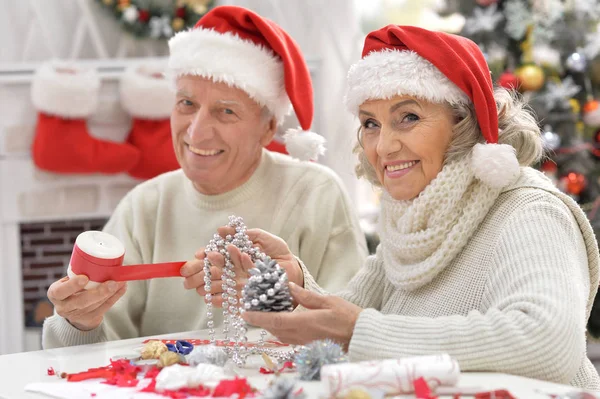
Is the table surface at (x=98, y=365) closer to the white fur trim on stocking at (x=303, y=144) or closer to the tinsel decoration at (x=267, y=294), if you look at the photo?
the tinsel decoration at (x=267, y=294)

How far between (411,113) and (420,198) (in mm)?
163

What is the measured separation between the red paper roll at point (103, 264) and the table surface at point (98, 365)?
0.14 meters

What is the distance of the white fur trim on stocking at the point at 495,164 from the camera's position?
1.46 m

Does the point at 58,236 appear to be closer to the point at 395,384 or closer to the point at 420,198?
the point at 420,198

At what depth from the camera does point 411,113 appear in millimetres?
1557

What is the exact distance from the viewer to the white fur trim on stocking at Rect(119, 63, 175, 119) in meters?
3.37

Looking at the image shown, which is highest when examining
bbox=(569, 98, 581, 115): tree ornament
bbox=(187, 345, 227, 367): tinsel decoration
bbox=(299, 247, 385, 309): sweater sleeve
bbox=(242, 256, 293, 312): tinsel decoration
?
bbox=(569, 98, 581, 115): tree ornament

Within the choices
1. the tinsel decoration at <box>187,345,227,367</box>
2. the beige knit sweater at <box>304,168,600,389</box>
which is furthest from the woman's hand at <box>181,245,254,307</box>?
the beige knit sweater at <box>304,168,600,389</box>

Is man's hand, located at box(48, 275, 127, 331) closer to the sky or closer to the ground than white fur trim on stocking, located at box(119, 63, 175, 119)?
closer to the ground

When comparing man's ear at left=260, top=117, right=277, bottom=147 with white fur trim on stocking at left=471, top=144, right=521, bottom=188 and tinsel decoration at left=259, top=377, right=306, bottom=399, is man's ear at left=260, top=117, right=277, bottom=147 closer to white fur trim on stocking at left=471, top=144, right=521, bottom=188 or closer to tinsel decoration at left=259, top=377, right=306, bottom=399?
white fur trim on stocking at left=471, top=144, right=521, bottom=188

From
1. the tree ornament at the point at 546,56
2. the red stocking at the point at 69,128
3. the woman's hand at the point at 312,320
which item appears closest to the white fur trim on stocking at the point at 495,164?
the woman's hand at the point at 312,320

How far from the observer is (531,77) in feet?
10.9

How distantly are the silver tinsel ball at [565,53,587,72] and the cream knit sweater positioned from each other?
1.58 meters

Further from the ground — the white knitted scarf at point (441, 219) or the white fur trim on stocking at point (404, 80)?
the white fur trim on stocking at point (404, 80)
